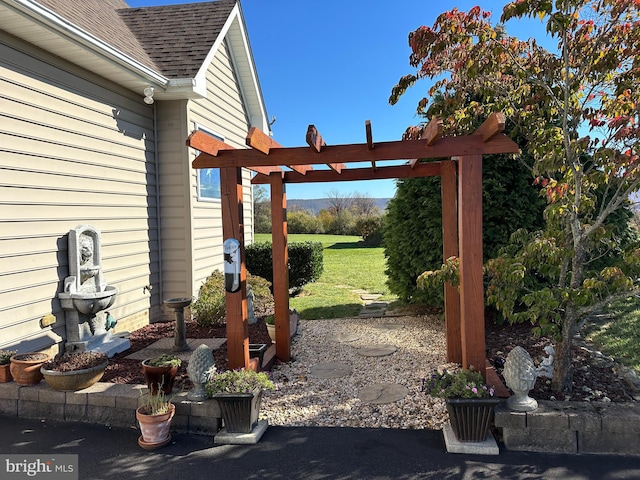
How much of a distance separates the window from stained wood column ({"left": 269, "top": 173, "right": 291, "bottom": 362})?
2860 mm

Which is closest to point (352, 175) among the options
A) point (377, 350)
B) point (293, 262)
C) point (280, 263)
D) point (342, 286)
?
point (280, 263)

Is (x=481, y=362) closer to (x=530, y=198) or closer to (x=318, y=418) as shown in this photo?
(x=318, y=418)

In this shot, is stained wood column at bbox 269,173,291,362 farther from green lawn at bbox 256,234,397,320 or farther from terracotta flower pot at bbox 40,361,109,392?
green lawn at bbox 256,234,397,320

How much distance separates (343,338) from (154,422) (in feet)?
11.0

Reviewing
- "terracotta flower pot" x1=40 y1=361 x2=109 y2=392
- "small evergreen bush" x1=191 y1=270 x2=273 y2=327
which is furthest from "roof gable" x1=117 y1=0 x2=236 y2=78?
"terracotta flower pot" x1=40 y1=361 x2=109 y2=392

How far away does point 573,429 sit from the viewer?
9.74ft

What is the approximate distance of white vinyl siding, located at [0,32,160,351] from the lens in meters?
4.38

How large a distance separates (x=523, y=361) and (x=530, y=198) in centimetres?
342

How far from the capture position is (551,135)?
12.2 ft

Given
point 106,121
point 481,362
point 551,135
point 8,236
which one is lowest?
point 481,362

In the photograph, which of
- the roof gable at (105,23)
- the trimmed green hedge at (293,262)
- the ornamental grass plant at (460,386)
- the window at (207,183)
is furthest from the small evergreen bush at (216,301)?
the roof gable at (105,23)

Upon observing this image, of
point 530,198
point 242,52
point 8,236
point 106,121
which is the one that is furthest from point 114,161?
point 530,198

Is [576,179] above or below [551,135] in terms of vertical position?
below

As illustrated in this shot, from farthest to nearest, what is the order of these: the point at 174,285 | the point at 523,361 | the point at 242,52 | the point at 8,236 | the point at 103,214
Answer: the point at 242,52
the point at 174,285
the point at 103,214
the point at 8,236
the point at 523,361
